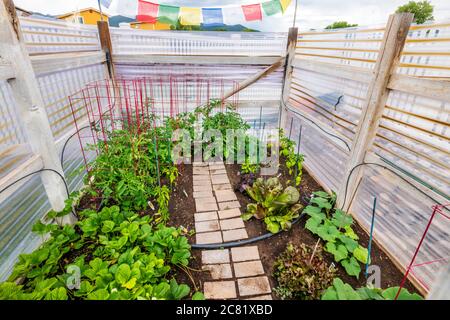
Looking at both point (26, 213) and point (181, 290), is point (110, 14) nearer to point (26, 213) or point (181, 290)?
point (26, 213)

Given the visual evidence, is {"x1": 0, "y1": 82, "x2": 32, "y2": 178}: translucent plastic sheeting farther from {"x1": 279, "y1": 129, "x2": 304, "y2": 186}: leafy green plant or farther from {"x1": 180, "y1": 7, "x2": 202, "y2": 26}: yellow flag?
{"x1": 279, "y1": 129, "x2": 304, "y2": 186}: leafy green plant

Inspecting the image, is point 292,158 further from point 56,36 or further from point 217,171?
point 56,36

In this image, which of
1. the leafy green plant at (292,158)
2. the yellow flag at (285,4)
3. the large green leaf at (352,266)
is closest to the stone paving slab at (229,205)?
the leafy green plant at (292,158)

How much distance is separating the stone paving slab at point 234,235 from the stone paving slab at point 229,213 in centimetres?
22

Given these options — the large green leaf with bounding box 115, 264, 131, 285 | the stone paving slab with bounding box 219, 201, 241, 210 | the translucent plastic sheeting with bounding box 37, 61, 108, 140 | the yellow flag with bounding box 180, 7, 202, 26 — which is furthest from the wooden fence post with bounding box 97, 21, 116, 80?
the large green leaf with bounding box 115, 264, 131, 285

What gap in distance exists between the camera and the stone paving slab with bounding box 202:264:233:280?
1901 mm

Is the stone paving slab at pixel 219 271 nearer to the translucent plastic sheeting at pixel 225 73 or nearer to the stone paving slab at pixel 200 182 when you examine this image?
the stone paving slab at pixel 200 182

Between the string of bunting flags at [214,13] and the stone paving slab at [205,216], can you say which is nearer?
the stone paving slab at [205,216]

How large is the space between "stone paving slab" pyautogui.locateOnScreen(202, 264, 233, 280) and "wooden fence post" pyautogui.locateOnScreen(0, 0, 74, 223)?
1518 millimetres

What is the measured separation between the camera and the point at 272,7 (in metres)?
3.44

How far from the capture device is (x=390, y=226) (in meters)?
2.14

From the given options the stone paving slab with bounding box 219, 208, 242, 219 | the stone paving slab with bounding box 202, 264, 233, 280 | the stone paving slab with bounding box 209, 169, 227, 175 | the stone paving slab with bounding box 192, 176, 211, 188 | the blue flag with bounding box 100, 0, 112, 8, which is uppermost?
the blue flag with bounding box 100, 0, 112, 8

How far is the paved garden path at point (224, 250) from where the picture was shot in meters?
1.80
